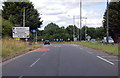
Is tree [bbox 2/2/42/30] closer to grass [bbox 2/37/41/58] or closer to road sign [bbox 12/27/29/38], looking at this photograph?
road sign [bbox 12/27/29/38]

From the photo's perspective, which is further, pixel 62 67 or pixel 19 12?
pixel 19 12

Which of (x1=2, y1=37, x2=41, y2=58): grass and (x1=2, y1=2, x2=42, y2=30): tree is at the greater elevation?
(x1=2, y1=2, x2=42, y2=30): tree

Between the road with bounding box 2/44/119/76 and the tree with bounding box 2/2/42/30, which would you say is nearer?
the road with bounding box 2/44/119/76

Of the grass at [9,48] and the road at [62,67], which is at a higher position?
the grass at [9,48]

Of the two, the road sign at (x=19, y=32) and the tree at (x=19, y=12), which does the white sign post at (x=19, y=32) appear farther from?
the tree at (x=19, y=12)

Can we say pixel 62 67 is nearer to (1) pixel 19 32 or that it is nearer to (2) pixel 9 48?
(2) pixel 9 48

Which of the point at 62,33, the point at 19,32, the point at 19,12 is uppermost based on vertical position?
the point at 19,12

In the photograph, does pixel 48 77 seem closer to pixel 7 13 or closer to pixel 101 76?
pixel 101 76

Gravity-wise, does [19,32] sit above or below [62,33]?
above

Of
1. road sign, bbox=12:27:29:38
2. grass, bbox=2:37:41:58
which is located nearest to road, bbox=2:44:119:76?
grass, bbox=2:37:41:58

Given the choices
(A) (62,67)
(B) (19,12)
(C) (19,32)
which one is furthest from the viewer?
(B) (19,12)

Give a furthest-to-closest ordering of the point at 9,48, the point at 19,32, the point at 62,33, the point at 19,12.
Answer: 1. the point at 62,33
2. the point at 19,12
3. the point at 19,32
4. the point at 9,48

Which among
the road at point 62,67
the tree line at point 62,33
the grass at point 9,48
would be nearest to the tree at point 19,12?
the grass at point 9,48

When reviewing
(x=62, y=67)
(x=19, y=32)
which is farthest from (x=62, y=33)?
(x=62, y=67)
